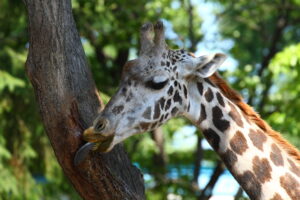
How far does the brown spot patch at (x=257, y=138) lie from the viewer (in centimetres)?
443

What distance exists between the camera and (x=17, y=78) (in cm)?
821

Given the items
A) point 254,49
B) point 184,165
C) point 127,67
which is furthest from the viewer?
point 254,49

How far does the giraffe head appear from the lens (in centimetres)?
401

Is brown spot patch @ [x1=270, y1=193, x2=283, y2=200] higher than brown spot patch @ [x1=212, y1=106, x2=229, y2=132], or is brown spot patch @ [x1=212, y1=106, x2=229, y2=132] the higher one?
brown spot patch @ [x1=212, y1=106, x2=229, y2=132]

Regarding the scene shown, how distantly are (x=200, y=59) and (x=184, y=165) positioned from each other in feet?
29.3

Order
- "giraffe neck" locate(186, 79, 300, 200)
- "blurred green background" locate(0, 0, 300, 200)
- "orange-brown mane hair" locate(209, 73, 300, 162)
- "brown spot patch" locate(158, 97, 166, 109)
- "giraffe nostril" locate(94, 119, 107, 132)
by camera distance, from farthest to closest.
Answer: "blurred green background" locate(0, 0, 300, 200)
"orange-brown mane hair" locate(209, 73, 300, 162)
"giraffe neck" locate(186, 79, 300, 200)
"brown spot patch" locate(158, 97, 166, 109)
"giraffe nostril" locate(94, 119, 107, 132)

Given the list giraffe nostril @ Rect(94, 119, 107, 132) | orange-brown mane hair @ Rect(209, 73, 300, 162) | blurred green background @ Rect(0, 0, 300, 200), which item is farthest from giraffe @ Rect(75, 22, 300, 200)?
blurred green background @ Rect(0, 0, 300, 200)

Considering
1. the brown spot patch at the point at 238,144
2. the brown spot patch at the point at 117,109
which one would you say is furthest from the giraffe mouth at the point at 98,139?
the brown spot patch at the point at 238,144

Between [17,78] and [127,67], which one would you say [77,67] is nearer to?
[127,67]

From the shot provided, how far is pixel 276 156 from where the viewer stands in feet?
14.6

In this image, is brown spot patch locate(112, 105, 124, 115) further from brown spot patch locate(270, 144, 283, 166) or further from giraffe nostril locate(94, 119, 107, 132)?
brown spot patch locate(270, 144, 283, 166)

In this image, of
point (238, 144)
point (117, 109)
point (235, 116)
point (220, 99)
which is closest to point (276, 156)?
point (238, 144)

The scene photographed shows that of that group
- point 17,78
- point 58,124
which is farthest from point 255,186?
point 17,78

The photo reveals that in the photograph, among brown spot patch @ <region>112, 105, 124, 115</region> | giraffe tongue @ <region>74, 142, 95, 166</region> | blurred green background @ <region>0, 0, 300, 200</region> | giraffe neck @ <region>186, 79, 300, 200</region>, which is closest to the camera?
brown spot patch @ <region>112, 105, 124, 115</region>
